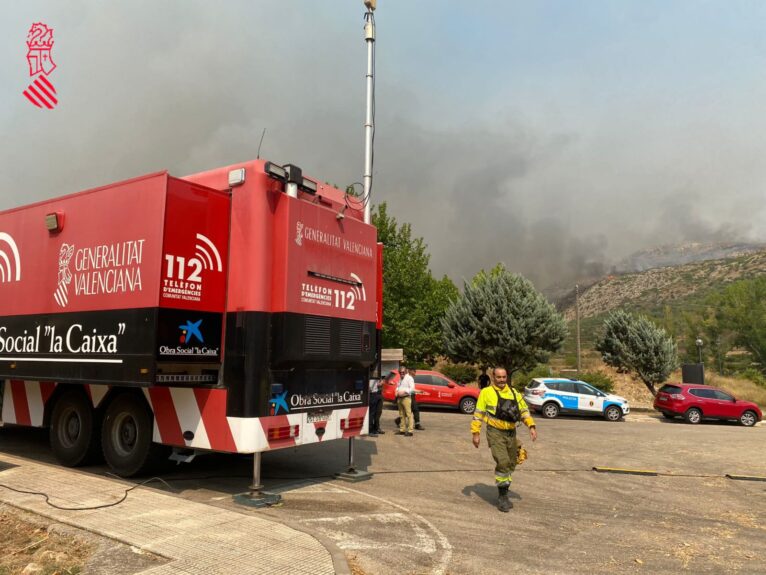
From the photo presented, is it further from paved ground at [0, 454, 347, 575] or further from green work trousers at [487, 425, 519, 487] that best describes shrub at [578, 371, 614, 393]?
paved ground at [0, 454, 347, 575]

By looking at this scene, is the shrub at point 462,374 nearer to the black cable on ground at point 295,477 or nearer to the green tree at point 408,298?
the green tree at point 408,298

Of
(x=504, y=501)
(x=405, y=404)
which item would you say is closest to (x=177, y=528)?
(x=504, y=501)

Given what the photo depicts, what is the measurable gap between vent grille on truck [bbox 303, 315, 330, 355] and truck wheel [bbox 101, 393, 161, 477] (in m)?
2.31

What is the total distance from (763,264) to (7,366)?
133m

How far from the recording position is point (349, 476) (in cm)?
838

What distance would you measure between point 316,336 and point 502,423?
2608 millimetres

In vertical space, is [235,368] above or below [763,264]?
below

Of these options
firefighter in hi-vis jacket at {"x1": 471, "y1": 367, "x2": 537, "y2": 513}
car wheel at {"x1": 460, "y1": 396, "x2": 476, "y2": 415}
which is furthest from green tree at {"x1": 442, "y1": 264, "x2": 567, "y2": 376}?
firefighter in hi-vis jacket at {"x1": 471, "y1": 367, "x2": 537, "y2": 513}

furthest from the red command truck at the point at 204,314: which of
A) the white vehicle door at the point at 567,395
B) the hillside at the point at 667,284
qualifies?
the hillside at the point at 667,284

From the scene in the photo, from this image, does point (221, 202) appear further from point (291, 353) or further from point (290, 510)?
point (290, 510)

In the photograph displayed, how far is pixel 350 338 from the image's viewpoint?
791cm

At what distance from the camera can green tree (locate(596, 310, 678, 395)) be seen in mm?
29875

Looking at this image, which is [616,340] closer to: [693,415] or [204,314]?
[693,415]

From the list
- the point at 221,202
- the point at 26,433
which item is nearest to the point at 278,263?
the point at 221,202
